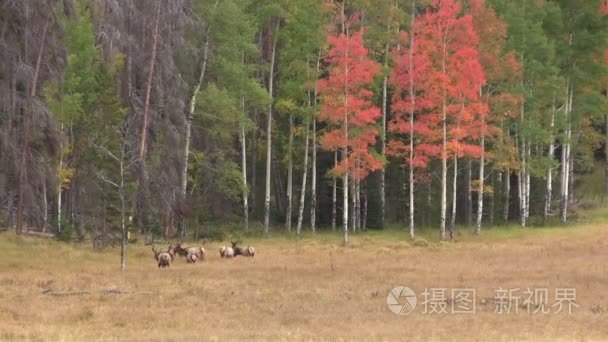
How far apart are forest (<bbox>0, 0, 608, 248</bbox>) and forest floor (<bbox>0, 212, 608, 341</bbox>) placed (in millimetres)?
4574

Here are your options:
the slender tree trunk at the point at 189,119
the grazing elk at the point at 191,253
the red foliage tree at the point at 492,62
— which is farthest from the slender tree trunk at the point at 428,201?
A: the grazing elk at the point at 191,253

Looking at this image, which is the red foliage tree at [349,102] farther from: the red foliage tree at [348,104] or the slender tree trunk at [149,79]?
the slender tree trunk at [149,79]

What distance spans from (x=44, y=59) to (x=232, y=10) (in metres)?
9.82

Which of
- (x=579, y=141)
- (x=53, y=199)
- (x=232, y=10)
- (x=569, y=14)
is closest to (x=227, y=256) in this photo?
(x=232, y=10)

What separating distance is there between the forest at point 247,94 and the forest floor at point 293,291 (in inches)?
180

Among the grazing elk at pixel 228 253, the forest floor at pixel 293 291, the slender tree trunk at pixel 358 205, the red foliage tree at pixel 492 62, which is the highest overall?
the red foliage tree at pixel 492 62

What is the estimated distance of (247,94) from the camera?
33.1m

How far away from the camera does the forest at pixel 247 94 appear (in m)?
28.2

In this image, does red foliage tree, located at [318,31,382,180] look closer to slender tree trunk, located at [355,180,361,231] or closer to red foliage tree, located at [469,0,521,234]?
slender tree trunk, located at [355,180,361,231]

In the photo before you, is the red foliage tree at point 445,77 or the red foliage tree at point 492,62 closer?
the red foliage tree at point 445,77

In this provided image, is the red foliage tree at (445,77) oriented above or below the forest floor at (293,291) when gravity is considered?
above

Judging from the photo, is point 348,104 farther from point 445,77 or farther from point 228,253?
point 228,253

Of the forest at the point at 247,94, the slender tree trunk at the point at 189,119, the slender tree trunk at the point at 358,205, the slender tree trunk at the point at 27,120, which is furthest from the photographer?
the slender tree trunk at the point at 358,205

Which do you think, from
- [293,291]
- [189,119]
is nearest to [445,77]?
[189,119]
